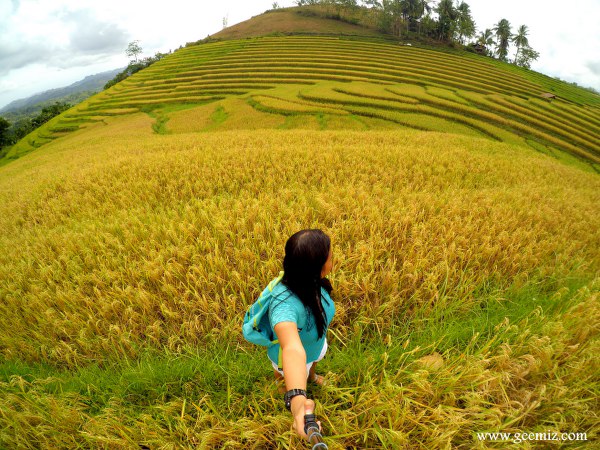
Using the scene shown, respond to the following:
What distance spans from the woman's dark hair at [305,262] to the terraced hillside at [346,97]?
1536 centimetres

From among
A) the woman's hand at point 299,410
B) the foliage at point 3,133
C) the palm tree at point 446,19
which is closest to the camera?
the woman's hand at point 299,410

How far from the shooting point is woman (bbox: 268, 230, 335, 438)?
107cm

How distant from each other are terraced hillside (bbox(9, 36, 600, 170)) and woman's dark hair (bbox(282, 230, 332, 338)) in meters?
15.4

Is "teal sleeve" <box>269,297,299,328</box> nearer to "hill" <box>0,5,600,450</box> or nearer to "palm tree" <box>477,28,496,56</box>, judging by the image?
"hill" <box>0,5,600,450</box>

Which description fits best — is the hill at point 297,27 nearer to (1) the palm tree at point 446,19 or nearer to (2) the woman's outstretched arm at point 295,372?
(1) the palm tree at point 446,19

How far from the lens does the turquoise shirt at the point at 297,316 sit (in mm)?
1241

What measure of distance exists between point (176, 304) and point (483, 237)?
3.09m

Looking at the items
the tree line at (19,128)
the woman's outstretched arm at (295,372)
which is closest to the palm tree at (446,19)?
the woman's outstretched arm at (295,372)

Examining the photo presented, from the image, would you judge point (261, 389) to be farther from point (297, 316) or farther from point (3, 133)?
point (3, 133)

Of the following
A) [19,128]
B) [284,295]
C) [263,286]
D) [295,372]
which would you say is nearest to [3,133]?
[19,128]

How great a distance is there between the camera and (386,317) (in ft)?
6.88

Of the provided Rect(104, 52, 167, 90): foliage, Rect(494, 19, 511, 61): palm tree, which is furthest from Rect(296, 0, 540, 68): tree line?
Rect(104, 52, 167, 90): foliage

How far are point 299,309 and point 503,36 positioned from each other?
232ft

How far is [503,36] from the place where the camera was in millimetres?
49438
